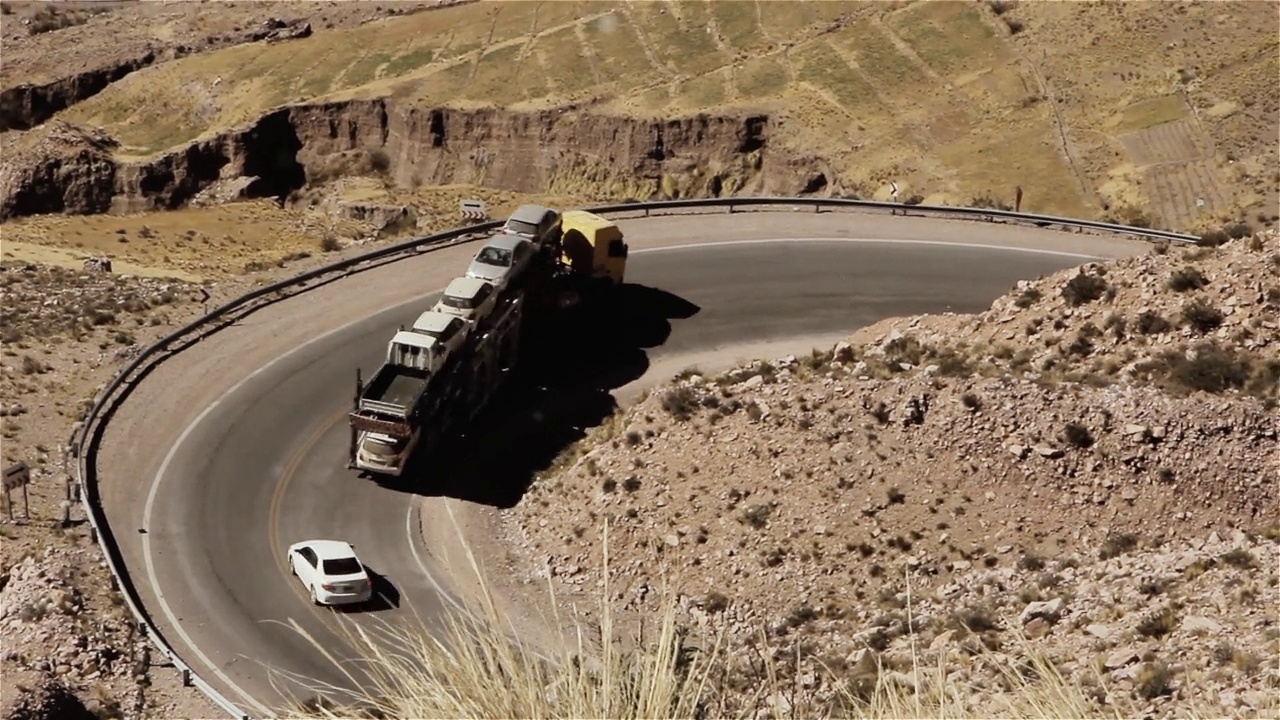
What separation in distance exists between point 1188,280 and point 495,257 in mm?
15490

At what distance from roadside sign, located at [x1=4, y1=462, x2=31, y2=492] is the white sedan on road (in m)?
5.85

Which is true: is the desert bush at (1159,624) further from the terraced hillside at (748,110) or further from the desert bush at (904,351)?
the terraced hillside at (748,110)

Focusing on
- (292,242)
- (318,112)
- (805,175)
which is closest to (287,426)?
(292,242)

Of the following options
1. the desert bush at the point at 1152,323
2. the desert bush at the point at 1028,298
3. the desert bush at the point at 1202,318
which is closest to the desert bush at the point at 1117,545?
the desert bush at the point at 1152,323

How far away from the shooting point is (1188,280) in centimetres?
2928

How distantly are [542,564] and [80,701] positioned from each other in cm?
898

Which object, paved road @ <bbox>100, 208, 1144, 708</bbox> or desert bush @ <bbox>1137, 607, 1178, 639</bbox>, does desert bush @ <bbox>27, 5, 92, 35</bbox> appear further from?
desert bush @ <bbox>1137, 607, 1178, 639</bbox>

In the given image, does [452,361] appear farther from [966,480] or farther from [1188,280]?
[1188,280]

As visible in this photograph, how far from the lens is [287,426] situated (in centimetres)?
3391

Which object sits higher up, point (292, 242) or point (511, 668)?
point (511, 668)

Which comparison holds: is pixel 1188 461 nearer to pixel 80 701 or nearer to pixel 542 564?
pixel 542 564

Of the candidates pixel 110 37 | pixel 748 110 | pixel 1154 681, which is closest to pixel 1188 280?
pixel 1154 681

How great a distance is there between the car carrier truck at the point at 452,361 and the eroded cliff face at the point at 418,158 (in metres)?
24.4

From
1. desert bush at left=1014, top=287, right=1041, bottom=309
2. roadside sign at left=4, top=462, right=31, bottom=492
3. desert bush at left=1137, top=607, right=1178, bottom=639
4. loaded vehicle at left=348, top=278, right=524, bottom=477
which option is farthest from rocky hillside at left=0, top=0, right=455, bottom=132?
desert bush at left=1137, top=607, right=1178, bottom=639
